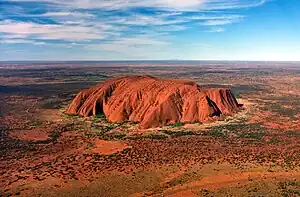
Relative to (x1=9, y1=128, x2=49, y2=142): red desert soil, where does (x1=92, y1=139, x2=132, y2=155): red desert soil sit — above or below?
below

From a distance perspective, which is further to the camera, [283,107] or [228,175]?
Answer: [283,107]

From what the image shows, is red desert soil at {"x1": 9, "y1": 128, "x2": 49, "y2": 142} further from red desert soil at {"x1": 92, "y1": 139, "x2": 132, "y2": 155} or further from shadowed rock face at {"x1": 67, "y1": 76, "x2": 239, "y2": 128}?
shadowed rock face at {"x1": 67, "y1": 76, "x2": 239, "y2": 128}

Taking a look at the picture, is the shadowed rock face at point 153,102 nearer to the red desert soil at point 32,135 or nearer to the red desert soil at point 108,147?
the red desert soil at point 108,147

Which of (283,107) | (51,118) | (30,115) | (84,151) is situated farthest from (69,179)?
(283,107)

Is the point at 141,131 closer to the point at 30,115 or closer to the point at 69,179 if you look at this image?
the point at 69,179

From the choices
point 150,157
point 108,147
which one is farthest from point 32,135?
point 150,157

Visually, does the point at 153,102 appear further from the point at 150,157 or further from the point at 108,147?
the point at 150,157

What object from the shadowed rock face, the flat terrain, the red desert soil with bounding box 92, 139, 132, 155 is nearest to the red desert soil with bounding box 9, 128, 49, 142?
the flat terrain
